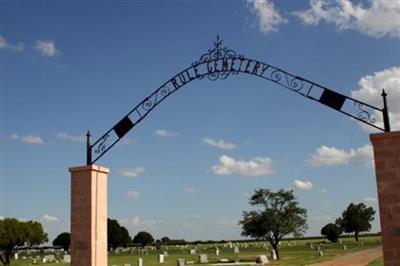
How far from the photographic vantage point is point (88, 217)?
1038 cm

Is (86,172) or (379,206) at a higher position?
(86,172)

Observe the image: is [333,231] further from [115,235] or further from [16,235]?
[16,235]

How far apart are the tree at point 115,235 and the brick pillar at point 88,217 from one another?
2667 inches

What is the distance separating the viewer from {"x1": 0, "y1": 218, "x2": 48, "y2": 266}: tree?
131 feet

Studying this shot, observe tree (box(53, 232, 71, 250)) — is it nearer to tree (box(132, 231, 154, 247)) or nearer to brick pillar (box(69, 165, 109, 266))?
tree (box(132, 231, 154, 247))

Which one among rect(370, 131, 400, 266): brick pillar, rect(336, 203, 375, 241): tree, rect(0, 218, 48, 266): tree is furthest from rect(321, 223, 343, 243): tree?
rect(370, 131, 400, 266): brick pillar

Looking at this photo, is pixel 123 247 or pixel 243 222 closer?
pixel 243 222

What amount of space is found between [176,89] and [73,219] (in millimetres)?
3358

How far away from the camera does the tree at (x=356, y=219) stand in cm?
8744

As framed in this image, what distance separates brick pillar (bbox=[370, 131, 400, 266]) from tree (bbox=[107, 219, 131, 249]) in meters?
70.9

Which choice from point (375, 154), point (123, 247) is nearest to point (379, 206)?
point (375, 154)

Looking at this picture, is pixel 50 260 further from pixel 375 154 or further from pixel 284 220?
pixel 375 154

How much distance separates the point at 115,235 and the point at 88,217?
6888cm

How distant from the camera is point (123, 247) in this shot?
3388 inches
